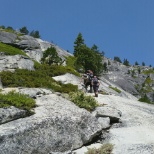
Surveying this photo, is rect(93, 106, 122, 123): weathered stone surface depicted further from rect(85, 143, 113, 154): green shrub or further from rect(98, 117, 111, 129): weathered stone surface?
rect(85, 143, 113, 154): green shrub

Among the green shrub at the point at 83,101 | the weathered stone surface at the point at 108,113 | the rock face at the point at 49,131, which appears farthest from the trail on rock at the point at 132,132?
the green shrub at the point at 83,101

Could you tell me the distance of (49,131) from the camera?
19016 mm

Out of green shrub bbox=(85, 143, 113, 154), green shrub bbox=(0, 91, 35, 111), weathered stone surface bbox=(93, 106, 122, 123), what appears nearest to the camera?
green shrub bbox=(85, 143, 113, 154)

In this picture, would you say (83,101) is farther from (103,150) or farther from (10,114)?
(103,150)

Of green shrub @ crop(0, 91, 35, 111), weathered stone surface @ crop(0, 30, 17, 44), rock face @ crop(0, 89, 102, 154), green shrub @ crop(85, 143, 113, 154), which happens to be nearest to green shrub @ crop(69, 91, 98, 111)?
rock face @ crop(0, 89, 102, 154)

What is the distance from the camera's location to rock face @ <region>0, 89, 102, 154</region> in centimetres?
1742

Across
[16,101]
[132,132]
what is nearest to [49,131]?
[16,101]

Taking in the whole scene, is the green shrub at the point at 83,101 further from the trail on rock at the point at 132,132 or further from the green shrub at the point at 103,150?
Answer: the green shrub at the point at 103,150

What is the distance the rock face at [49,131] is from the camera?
17.4 meters

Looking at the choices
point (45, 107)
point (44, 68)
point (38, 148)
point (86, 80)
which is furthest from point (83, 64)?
point (38, 148)

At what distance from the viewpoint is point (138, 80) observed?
6029 inches

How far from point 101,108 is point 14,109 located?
8.31 m

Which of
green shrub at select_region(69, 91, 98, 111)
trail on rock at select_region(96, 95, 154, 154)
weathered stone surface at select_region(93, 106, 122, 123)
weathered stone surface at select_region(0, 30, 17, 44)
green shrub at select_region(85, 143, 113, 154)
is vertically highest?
weathered stone surface at select_region(0, 30, 17, 44)

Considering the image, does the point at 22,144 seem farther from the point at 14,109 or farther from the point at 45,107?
the point at 45,107
